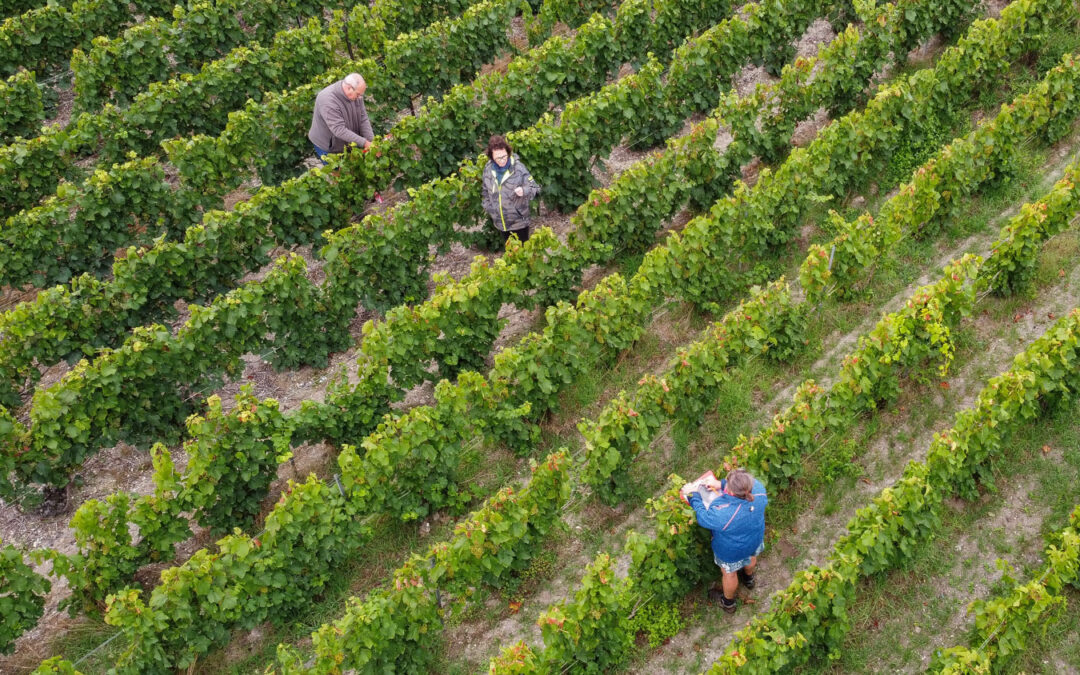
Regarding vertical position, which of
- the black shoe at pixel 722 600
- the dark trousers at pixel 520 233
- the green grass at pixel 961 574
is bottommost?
the green grass at pixel 961 574

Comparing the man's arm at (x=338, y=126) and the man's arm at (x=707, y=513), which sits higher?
the man's arm at (x=338, y=126)

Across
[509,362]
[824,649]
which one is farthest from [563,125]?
[824,649]

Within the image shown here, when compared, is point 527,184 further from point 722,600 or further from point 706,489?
point 722,600

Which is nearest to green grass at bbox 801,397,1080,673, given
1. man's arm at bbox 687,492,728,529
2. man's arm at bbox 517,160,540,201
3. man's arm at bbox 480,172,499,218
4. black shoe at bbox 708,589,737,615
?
black shoe at bbox 708,589,737,615

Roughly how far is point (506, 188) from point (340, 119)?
8.65ft

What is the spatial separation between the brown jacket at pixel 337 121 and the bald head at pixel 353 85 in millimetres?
161

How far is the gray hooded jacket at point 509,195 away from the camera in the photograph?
34.1 feet

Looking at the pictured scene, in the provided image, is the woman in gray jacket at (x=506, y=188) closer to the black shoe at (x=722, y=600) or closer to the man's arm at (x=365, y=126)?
the man's arm at (x=365, y=126)

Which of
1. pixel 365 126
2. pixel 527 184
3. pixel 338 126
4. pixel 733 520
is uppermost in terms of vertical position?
pixel 338 126

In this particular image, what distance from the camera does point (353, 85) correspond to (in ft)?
36.8

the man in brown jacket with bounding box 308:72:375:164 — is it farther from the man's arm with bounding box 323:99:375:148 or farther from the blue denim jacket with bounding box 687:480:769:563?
the blue denim jacket with bounding box 687:480:769:563

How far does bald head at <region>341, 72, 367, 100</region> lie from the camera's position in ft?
36.8

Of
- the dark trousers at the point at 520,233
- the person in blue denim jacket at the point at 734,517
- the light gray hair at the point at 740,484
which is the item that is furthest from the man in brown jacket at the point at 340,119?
the light gray hair at the point at 740,484

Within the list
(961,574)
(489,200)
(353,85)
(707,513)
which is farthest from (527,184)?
(961,574)
